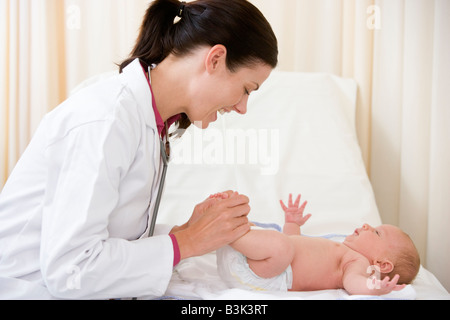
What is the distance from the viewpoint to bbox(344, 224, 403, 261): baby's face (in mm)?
1244

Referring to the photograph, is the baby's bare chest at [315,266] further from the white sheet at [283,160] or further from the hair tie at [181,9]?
the hair tie at [181,9]

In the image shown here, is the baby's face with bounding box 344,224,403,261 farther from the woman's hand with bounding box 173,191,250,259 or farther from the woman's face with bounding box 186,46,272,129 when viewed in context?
the woman's face with bounding box 186,46,272,129

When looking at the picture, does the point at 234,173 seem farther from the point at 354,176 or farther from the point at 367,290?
the point at 367,290

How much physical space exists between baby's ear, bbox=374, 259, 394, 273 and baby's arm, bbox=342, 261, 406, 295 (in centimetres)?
3

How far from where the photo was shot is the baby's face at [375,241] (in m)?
1.24

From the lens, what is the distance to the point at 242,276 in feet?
3.69

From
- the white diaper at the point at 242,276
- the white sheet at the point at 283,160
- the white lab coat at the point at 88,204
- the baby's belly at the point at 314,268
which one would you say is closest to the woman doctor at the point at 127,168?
the white lab coat at the point at 88,204

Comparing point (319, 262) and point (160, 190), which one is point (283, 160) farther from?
point (160, 190)

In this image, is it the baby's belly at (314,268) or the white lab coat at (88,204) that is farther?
the baby's belly at (314,268)

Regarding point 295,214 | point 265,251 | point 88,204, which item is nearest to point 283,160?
point 295,214

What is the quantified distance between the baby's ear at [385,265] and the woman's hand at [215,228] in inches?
15.6
